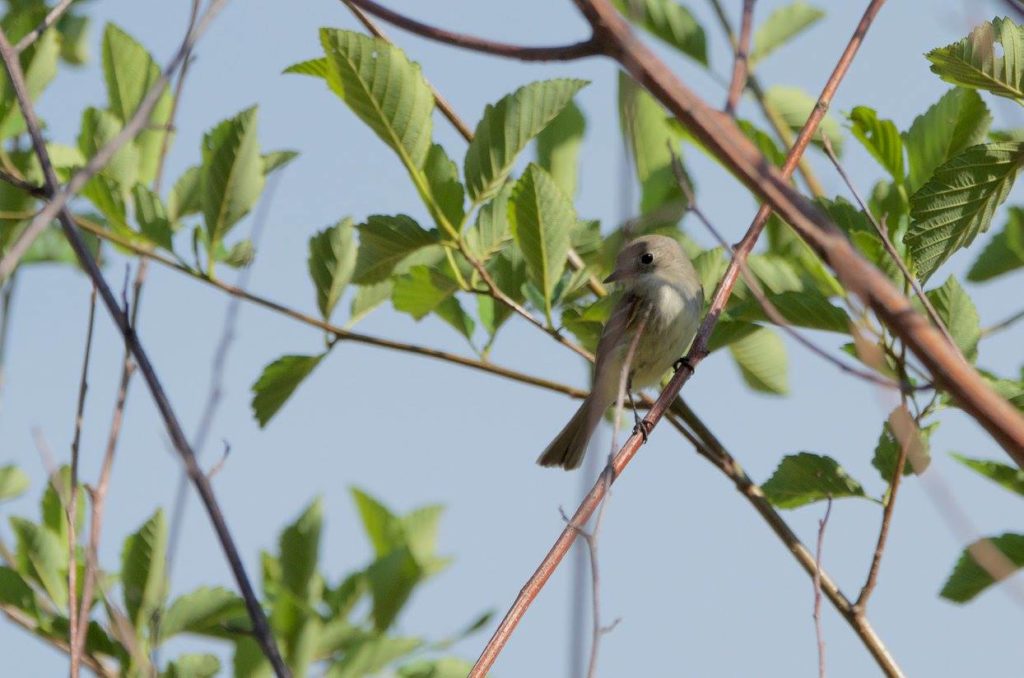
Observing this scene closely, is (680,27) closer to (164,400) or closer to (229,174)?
(229,174)

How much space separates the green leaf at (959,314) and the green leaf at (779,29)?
154cm


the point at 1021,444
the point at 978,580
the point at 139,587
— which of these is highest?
the point at 139,587

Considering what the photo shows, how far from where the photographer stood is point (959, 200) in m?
2.55

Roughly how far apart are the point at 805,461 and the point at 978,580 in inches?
21.6

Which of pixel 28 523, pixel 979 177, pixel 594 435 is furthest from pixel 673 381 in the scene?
pixel 28 523

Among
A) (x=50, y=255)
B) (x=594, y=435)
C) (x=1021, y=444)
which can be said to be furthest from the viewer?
(x=50, y=255)

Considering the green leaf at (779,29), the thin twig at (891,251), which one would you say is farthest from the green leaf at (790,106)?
the thin twig at (891,251)

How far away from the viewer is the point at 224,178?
3832 millimetres

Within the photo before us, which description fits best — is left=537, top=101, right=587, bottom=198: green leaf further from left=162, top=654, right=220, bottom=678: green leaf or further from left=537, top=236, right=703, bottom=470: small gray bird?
left=162, top=654, right=220, bottom=678: green leaf

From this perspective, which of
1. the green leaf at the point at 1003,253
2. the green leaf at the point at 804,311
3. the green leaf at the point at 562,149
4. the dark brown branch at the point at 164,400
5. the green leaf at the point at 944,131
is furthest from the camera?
the green leaf at the point at 562,149

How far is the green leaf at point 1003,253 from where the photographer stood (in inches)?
153

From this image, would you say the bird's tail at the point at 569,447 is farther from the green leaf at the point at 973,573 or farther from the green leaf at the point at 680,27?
the green leaf at the point at 973,573

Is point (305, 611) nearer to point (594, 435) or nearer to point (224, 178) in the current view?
point (224, 178)

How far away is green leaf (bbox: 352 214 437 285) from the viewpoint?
11.8 ft
